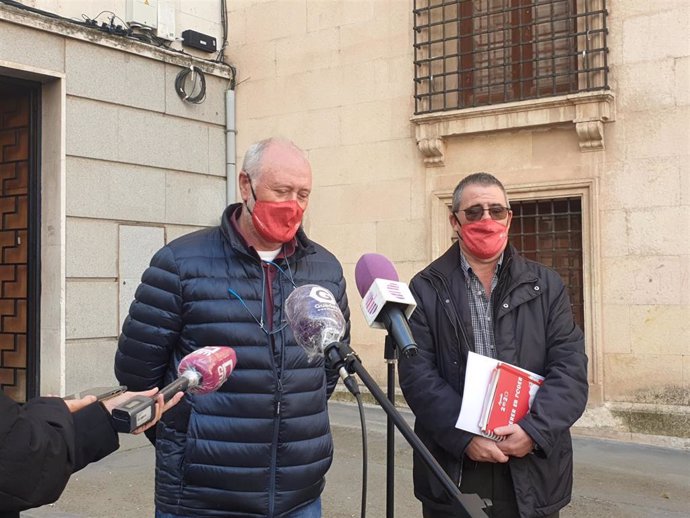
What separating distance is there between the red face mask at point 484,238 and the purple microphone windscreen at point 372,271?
2.52 ft

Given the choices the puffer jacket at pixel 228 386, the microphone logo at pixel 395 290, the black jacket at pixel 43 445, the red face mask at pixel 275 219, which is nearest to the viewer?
the black jacket at pixel 43 445

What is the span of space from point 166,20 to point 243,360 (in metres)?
7.18

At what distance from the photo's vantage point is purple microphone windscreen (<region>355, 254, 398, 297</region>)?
216cm

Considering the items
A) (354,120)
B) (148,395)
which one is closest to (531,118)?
(354,120)

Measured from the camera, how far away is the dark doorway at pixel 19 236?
25.2 feet

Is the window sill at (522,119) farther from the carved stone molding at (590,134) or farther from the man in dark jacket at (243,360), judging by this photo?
the man in dark jacket at (243,360)

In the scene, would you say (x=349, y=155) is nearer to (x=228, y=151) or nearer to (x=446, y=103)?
(x=446, y=103)

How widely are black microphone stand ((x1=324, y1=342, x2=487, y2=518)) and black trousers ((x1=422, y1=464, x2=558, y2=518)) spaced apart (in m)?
1.09

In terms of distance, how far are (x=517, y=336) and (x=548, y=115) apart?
4772 millimetres

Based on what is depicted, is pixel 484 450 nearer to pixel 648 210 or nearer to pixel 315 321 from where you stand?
pixel 315 321

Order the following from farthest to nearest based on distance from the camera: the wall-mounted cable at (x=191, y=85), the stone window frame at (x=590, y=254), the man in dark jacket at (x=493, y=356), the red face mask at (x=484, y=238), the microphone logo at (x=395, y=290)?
the wall-mounted cable at (x=191, y=85)
the stone window frame at (x=590, y=254)
the red face mask at (x=484, y=238)
the man in dark jacket at (x=493, y=356)
the microphone logo at (x=395, y=290)

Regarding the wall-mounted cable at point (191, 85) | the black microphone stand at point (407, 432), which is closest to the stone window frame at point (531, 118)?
the wall-mounted cable at point (191, 85)

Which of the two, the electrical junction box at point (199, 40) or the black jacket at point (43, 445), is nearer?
the black jacket at point (43, 445)

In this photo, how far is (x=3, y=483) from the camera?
1.45 metres
